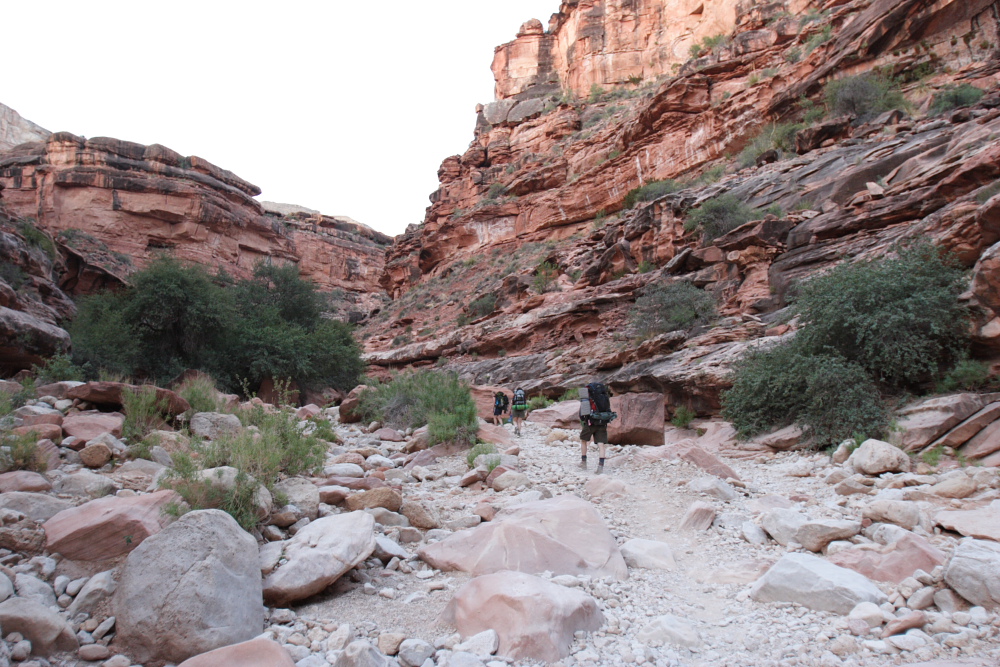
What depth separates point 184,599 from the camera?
2793 millimetres

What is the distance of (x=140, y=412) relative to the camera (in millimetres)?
6285

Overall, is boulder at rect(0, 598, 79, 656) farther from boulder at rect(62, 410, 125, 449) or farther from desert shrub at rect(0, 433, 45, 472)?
boulder at rect(62, 410, 125, 449)

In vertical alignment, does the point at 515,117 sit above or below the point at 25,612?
above

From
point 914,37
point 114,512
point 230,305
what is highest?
point 914,37

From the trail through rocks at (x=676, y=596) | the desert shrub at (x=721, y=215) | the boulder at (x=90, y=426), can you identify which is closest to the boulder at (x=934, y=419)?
the trail through rocks at (x=676, y=596)

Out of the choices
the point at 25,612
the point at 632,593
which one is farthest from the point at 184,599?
the point at 632,593

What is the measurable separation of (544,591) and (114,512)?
9.43ft

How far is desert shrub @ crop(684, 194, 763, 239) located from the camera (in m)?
17.0

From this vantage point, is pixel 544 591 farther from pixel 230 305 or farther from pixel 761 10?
pixel 761 10

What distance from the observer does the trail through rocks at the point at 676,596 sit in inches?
112

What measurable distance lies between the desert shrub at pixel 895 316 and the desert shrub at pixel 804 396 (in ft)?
1.25

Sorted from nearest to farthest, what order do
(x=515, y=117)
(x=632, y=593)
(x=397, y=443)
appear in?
(x=632, y=593) < (x=397, y=443) < (x=515, y=117)

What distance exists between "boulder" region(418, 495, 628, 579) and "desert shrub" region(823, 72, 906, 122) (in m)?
21.6

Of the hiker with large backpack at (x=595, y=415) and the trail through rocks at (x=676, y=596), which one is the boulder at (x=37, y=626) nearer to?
the trail through rocks at (x=676, y=596)
